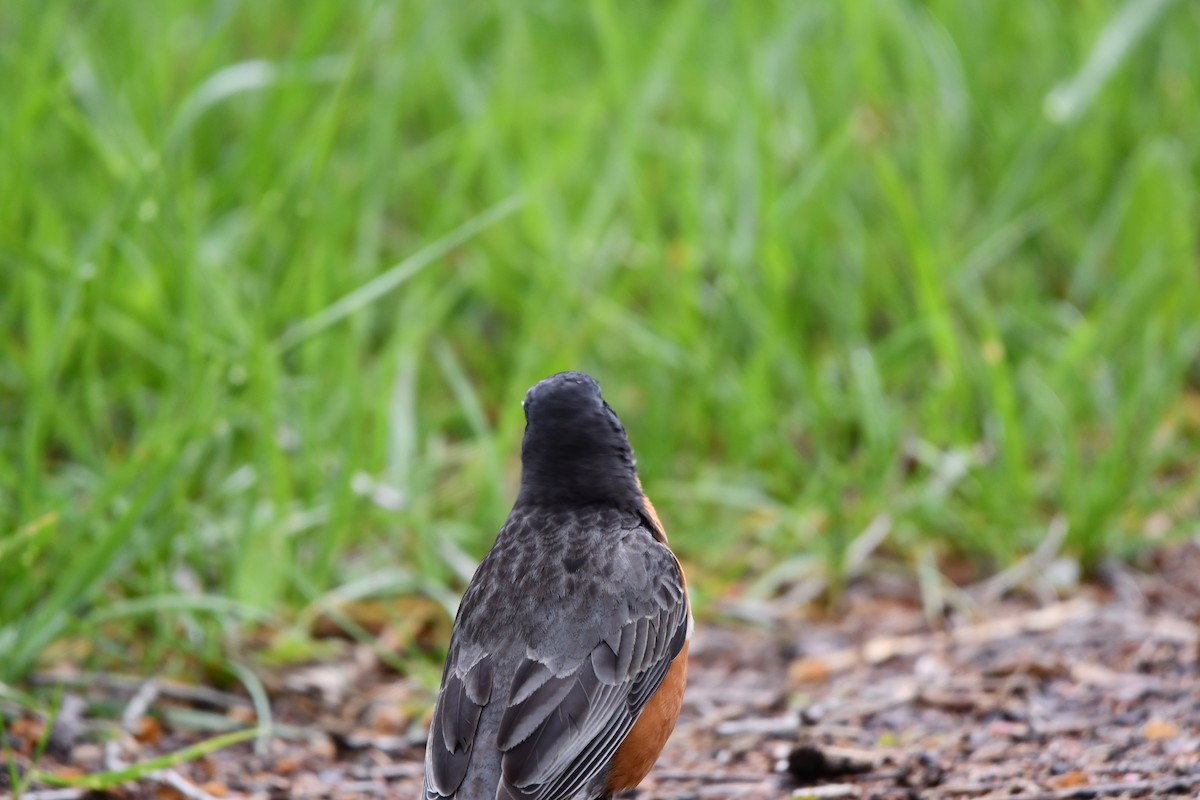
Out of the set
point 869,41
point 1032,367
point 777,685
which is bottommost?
point 777,685

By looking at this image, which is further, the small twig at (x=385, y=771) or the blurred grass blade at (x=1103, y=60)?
the blurred grass blade at (x=1103, y=60)

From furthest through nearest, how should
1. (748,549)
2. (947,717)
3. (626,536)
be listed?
1. (748,549)
2. (947,717)
3. (626,536)

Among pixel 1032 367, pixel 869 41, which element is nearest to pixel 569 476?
pixel 1032 367

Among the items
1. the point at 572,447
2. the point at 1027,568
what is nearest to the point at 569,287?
the point at 1027,568

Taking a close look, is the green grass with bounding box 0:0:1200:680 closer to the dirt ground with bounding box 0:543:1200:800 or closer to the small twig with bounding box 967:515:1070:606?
the small twig with bounding box 967:515:1070:606

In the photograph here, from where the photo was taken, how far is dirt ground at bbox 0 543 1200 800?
423cm

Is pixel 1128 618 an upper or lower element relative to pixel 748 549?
lower

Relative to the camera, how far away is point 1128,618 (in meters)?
5.39

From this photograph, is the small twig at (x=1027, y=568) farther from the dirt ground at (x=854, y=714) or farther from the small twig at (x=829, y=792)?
the small twig at (x=829, y=792)

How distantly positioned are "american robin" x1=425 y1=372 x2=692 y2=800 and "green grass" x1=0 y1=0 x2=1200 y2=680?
50.3 inches

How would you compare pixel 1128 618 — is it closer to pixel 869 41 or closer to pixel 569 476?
pixel 569 476

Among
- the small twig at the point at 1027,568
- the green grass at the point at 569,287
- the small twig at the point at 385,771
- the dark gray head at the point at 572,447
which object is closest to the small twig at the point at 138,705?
the green grass at the point at 569,287

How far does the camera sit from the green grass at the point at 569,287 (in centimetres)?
546

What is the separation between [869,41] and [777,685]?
12.3 feet
